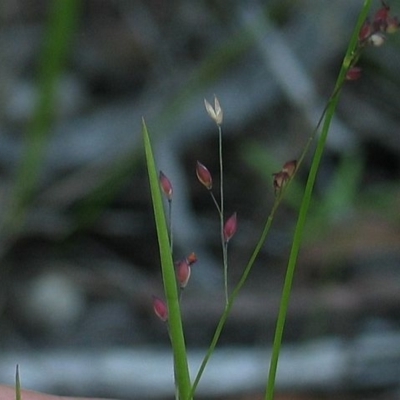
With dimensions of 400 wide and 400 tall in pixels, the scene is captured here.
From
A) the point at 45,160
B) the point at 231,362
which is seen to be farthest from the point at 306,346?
the point at 45,160

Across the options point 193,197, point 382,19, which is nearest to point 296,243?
point 382,19

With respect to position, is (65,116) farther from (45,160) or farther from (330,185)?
(330,185)

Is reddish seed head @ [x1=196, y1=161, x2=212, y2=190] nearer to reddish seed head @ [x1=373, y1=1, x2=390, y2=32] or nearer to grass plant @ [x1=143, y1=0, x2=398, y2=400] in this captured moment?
grass plant @ [x1=143, y1=0, x2=398, y2=400]

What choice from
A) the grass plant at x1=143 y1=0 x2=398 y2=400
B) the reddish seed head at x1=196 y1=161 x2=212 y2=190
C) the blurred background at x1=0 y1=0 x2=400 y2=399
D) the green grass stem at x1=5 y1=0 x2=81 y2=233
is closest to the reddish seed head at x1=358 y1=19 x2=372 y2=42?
the grass plant at x1=143 y1=0 x2=398 y2=400

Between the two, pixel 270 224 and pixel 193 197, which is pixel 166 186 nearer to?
pixel 270 224

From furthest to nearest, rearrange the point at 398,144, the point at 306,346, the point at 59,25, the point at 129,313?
1. the point at 398,144
2. the point at 129,313
3. the point at 306,346
4. the point at 59,25

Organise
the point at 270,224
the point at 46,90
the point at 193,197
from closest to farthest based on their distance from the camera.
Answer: the point at 270,224
the point at 46,90
the point at 193,197
